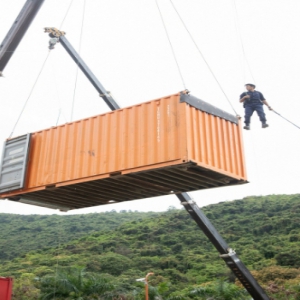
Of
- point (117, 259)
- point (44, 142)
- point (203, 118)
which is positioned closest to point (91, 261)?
point (117, 259)

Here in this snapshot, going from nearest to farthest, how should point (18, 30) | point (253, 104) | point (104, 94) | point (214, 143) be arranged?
point (214, 143)
point (253, 104)
point (18, 30)
point (104, 94)

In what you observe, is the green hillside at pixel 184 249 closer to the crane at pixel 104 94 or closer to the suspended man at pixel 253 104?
the crane at pixel 104 94

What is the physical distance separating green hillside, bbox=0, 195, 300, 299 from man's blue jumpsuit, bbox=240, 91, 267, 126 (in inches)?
552

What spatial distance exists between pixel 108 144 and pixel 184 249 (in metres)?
28.2

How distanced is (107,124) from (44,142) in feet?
5.90

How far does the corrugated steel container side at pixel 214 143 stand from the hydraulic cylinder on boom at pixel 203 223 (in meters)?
4.34

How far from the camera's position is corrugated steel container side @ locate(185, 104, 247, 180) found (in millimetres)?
8922

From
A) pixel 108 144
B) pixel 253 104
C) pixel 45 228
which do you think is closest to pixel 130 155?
pixel 108 144

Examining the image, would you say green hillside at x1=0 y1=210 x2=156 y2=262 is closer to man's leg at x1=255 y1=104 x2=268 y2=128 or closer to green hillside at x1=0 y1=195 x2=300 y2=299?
green hillside at x1=0 y1=195 x2=300 y2=299

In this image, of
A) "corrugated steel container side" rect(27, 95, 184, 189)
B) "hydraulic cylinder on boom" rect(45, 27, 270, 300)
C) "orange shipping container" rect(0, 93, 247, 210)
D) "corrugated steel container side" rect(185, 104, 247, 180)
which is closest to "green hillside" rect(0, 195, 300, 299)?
"hydraulic cylinder on boom" rect(45, 27, 270, 300)

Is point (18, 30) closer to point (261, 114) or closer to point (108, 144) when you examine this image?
point (108, 144)

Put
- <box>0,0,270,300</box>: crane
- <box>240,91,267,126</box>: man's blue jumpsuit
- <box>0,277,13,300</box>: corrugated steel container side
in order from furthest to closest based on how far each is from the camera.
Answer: <box>0,0,270,300</box>: crane
<box>240,91,267,126</box>: man's blue jumpsuit
<box>0,277,13,300</box>: corrugated steel container side

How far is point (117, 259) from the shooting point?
3225cm

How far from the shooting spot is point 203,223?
14492mm
